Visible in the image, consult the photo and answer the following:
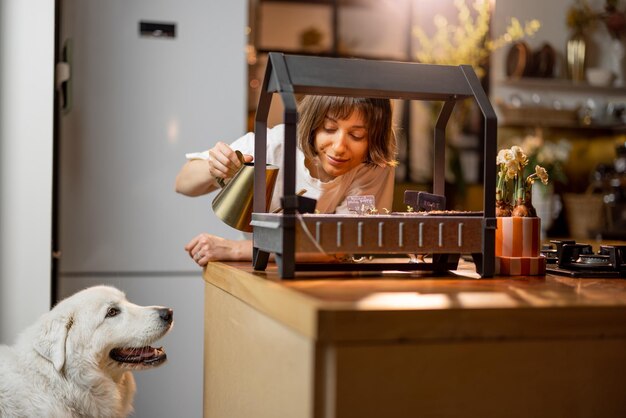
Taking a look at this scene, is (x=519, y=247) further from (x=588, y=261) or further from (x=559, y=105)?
(x=559, y=105)

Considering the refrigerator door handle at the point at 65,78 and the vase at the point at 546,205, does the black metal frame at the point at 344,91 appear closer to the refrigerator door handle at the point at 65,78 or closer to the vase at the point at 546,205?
the refrigerator door handle at the point at 65,78

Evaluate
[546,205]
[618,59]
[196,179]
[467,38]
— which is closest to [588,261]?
[196,179]

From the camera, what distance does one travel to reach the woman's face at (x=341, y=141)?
1549mm

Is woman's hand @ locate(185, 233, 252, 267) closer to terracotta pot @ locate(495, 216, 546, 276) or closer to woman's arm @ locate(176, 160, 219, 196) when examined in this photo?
woman's arm @ locate(176, 160, 219, 196)

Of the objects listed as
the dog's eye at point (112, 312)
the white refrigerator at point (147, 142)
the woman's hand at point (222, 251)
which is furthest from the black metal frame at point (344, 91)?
the white refrigerator at point (147, 142)

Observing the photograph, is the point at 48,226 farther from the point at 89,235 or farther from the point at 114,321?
the point at 114,321

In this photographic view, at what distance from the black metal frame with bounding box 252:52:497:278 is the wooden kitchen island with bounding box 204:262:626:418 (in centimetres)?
11

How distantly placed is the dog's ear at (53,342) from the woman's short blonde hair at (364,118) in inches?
26.6

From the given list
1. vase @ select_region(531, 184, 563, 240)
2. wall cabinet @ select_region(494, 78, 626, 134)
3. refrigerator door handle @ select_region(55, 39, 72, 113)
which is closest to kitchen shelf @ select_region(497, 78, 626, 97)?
wall cabinet @ select_region(494, 78, 626, 134)

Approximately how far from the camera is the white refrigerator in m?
2.55

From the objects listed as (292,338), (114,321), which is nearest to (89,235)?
(114,321)

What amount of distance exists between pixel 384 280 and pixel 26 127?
1609 millimetres

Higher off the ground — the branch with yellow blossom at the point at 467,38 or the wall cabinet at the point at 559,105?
the branch with yellow blossom at the point at 467,38

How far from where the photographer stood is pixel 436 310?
2.72ft
